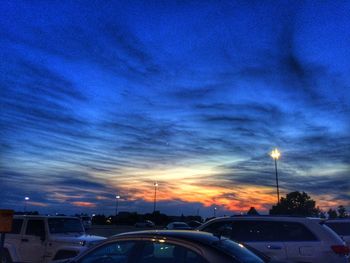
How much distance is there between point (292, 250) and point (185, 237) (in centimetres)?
506

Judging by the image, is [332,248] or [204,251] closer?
[204,251]

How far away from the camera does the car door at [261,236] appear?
33.2 feet

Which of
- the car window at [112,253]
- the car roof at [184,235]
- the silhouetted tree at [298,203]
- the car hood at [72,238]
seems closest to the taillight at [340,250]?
the car roof at [184,235]

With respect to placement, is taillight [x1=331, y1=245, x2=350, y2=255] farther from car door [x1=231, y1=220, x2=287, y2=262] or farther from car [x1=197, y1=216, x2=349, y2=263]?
car door [x1=231, y1=220, x2=287, y2=262]

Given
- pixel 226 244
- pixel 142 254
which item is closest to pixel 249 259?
pixel 226 244

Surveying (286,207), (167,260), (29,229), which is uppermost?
(286,207)

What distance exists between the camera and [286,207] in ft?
251

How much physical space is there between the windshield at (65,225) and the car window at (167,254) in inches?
341

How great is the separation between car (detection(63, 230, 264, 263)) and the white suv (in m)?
7.01

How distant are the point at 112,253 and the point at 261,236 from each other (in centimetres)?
544

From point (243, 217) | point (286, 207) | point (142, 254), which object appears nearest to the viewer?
point (142, 254)

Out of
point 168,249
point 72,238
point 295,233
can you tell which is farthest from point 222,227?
point 168,249

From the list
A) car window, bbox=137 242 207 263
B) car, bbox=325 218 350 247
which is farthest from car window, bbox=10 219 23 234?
car window, bbox=137 242 207 263

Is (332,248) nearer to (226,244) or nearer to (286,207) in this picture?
(226,244)
